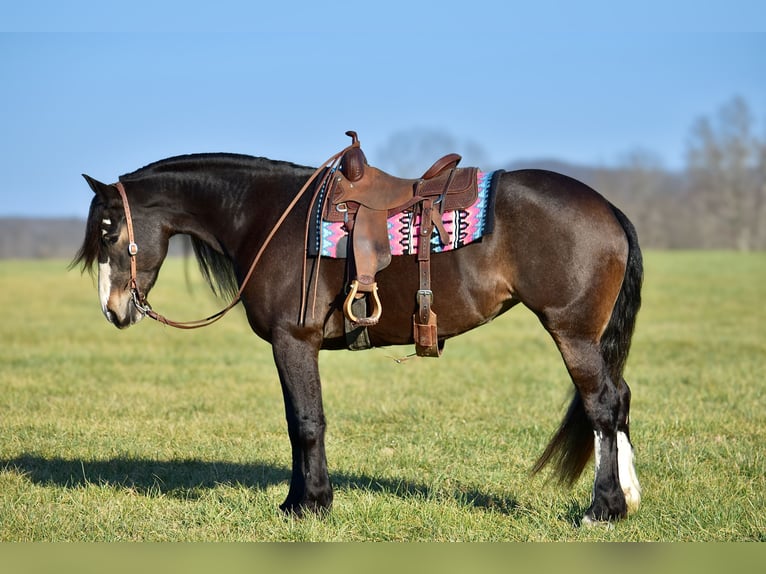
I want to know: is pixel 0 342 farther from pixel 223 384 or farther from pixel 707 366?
pixel 707 366

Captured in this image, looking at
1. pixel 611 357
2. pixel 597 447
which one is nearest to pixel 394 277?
pixel 611 357

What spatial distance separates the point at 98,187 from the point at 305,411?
1.98m

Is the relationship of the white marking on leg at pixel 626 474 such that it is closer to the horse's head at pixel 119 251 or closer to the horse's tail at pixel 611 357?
the horse's tail at pixel 611 357

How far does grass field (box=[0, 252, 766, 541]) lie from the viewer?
5.05m

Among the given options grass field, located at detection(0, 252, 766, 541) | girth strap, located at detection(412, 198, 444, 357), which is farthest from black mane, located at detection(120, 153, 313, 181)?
grass field, located at detection(0, 252, 766, 541)

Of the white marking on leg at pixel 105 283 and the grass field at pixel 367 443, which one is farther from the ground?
the white marking on leg at pixel 105 283

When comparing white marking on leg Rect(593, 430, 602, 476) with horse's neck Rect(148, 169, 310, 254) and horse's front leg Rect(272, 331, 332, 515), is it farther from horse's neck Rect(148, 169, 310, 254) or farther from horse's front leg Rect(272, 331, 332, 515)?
horse's neck Rect(148, 169, 310, 254)

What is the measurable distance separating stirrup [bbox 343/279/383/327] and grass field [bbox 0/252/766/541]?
1.24 m

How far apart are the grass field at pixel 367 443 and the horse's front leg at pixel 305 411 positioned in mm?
180

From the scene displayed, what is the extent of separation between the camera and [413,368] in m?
11.6

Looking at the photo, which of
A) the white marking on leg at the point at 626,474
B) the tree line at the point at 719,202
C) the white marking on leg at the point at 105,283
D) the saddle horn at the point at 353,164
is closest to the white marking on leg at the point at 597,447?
the white marking on leg at the point at 626,474

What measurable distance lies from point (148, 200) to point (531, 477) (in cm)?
320

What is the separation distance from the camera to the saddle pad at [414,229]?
4926mm

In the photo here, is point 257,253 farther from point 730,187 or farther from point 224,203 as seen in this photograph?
point 730,187
